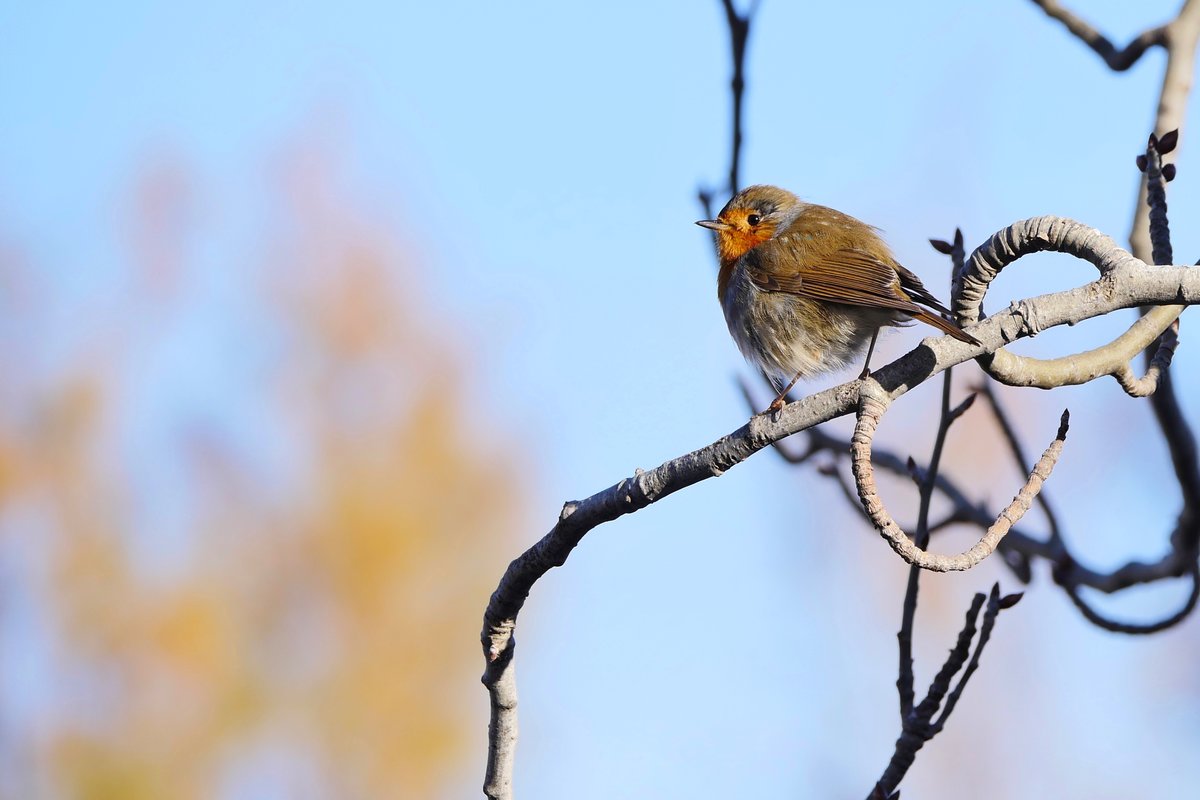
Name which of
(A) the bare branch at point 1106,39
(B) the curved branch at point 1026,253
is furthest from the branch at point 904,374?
(A) the bare branch at point 1106,39

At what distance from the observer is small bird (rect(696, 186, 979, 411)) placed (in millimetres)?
4172

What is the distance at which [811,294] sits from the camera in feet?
14.2

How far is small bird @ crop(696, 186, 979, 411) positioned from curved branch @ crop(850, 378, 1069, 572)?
3.79 ft

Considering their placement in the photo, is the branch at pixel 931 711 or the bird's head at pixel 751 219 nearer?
the branch at pixel 931 711

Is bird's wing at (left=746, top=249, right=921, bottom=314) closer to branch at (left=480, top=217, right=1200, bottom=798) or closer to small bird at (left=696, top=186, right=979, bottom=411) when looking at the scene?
small bird at (left=696, top=186, right=979, bottom=411)

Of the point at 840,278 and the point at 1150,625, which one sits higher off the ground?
the point at 840,278

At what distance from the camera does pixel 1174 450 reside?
3982 mm

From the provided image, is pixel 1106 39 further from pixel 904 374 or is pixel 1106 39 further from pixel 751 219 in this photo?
pixel 904 374

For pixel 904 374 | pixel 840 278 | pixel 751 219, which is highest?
pixel 751 219

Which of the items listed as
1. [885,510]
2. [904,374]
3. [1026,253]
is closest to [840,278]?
[1026,253]

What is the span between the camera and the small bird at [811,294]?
164 inches

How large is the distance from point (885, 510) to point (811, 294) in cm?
183

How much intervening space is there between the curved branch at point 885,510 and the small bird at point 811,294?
3.79 ft

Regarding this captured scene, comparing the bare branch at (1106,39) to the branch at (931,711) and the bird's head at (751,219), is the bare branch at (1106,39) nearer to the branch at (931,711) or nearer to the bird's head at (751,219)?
the bird's head at (751,219)
